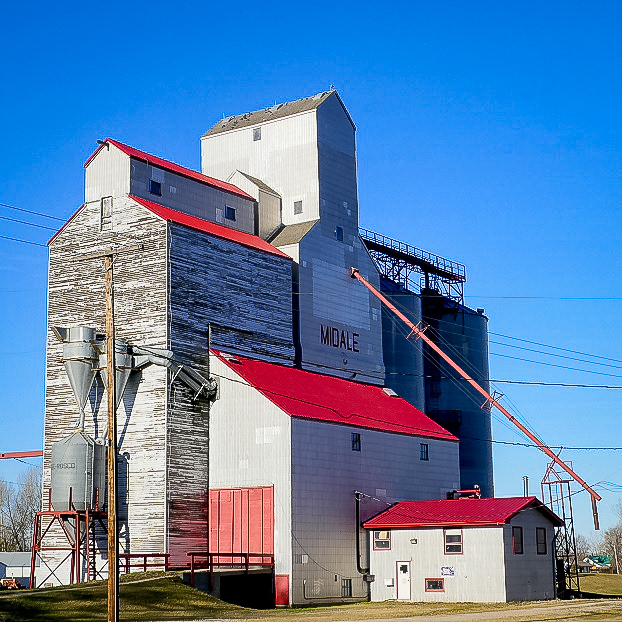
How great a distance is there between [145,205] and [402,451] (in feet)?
65.5

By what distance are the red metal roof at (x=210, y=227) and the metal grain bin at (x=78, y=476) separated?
12.4m

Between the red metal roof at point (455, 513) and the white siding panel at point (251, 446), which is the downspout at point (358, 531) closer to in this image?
the red metal roof at point (455, 513)

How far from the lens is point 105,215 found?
5769 cm

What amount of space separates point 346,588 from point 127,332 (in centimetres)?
1721

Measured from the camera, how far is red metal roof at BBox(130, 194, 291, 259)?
5591 cm

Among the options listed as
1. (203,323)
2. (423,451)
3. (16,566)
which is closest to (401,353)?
(423,451)

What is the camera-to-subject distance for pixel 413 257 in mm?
87000

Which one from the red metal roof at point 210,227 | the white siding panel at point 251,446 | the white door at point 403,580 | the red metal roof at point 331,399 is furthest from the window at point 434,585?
the red metal roof at point 210,227

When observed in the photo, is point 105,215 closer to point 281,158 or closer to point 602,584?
point 281,158

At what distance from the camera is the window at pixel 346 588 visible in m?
53.5

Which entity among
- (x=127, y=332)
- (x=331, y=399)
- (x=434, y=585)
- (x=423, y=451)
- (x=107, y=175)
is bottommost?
(x=434, y=585)

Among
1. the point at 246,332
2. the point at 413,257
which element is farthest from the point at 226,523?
the point at 413,257

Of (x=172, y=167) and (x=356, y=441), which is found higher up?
(x=172, y=167)

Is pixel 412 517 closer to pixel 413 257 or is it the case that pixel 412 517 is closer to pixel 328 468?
pixel 328 468
